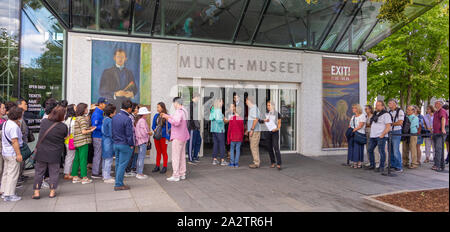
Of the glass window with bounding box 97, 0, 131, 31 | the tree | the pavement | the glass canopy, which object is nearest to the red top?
the pavement

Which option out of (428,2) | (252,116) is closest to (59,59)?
(252,116)

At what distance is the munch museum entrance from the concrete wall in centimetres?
22

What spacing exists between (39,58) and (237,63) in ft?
19.2

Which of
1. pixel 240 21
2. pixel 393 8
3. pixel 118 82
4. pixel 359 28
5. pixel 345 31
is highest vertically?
pixel 359 28

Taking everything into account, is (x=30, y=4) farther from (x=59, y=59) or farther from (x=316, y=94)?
(x=316, y=94)

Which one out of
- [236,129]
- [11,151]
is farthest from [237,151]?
[11,151]

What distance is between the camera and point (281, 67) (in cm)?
1109

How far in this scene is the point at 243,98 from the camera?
432 inches

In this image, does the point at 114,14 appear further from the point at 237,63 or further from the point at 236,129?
the point at 236,129

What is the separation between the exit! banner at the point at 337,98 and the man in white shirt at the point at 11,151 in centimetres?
939

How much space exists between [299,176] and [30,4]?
A: 8.72m

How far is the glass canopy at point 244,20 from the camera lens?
356 inches

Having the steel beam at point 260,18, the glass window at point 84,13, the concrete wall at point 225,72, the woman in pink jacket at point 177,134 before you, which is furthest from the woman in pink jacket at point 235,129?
the glass window at point 84,13

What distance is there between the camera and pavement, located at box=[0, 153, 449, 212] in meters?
5.29
